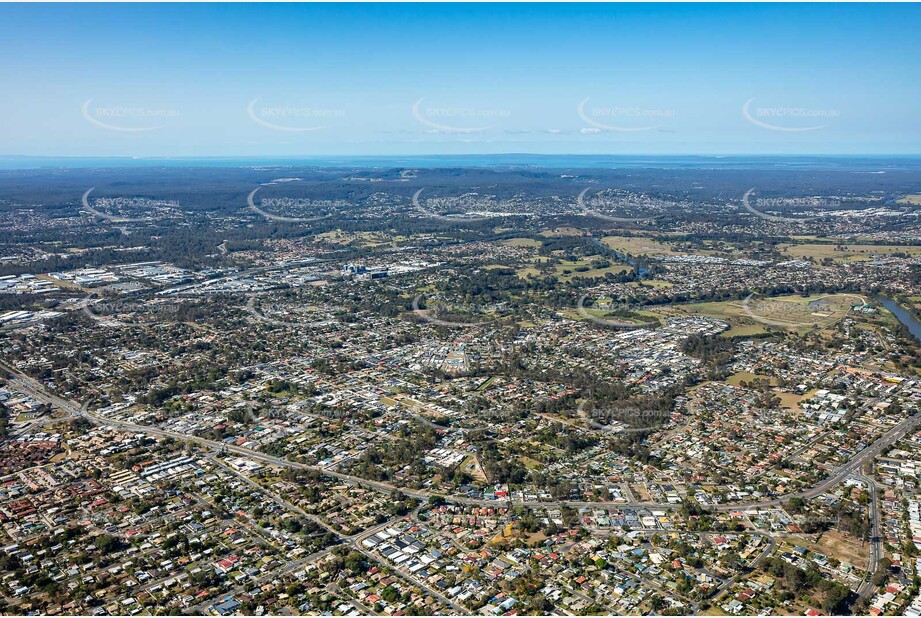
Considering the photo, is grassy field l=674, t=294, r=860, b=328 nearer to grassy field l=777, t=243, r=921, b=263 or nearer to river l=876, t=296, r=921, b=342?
river l=876, t=296, r=921, b=342

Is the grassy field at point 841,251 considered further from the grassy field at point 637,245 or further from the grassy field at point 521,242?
the grassy field at point 521,242

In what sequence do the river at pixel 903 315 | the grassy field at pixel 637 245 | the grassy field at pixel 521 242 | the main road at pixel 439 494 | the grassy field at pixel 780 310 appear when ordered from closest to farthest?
the main road at pixel 439 494, the river at pixel 903 315, the grassy field at pixel 780 310, the grassy field at pixel 637 245, the grassy field at pixel 521 242

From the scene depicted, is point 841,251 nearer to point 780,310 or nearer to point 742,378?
point 780,310

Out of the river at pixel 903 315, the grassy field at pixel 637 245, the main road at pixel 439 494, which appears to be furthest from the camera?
the grassy field at pixel 637 245

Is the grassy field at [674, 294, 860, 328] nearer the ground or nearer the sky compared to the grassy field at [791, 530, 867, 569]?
A: nearer the sky

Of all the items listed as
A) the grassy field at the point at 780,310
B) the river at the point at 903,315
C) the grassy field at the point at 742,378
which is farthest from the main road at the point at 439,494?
the river at the point at 903,315

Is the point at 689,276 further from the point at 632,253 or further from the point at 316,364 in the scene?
the point at 316,364

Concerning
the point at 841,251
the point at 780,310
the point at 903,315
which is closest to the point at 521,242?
the point at 841,251

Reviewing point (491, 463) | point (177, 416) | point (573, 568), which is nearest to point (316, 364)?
point (177, 416)

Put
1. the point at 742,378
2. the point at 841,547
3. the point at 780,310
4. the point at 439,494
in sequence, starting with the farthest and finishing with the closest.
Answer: the point at 780,310
the point at 742,378
the point at 439,494
the point at 841,547

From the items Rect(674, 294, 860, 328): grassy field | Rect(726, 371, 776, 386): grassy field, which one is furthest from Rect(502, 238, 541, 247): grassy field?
Rect(726, 371, 776, 386): grassy field

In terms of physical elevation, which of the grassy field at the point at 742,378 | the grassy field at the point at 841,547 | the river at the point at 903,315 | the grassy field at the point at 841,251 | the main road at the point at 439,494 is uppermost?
the grassy field at the point at 841,251
